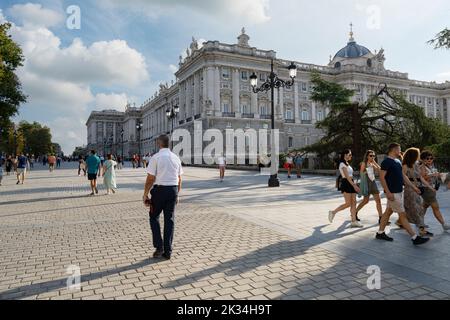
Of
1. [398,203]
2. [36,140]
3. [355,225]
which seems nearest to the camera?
[398,203]

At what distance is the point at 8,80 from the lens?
1312 inches

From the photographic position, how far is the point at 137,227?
787cm

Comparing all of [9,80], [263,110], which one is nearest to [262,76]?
[263,110]

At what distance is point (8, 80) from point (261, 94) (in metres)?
40.2

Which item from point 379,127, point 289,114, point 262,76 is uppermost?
point 262,76

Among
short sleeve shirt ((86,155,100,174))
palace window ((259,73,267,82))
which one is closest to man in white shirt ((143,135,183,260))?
short sleeve shirt ((86,155,100,174))

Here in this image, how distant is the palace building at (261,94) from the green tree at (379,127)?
25.5 m

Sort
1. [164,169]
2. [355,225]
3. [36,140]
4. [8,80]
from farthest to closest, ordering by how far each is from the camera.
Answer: [36,140]
[8,80]
[355,225]
[164,169]

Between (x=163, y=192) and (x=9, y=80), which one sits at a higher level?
(x=9, y=80)

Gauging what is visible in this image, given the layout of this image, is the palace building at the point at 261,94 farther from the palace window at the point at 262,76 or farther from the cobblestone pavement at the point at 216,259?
the cobblestone pavement at the point at 216,259

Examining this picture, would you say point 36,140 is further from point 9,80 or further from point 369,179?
point 369,179
